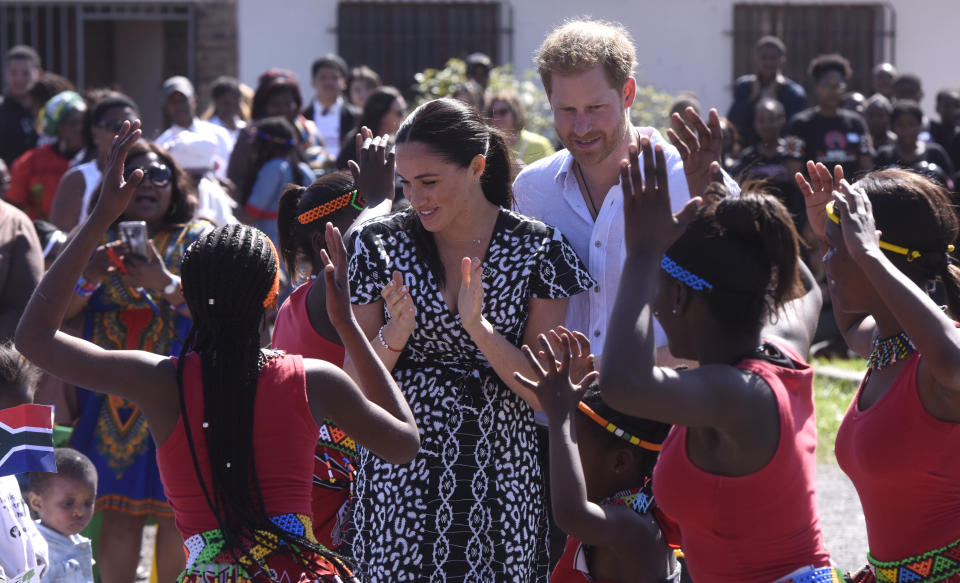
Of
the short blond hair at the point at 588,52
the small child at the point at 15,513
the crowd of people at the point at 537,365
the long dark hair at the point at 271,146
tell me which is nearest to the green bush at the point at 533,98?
the long dark hair at the point at 271,146

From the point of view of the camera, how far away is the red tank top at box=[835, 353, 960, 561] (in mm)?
2807

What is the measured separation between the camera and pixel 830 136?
10203 millimetres

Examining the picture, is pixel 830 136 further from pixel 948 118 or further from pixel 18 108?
pixel 18 108

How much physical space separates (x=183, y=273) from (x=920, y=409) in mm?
1744

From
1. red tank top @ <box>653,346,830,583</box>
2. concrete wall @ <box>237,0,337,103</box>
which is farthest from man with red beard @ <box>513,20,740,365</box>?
concrete wall @ <box>237,0,337,103</box>

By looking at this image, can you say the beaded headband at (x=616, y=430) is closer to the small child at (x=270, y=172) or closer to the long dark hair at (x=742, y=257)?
the long dark hair at (x=742, y=257)

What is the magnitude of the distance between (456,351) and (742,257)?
100cm

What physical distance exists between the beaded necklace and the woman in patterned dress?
795 millimetres

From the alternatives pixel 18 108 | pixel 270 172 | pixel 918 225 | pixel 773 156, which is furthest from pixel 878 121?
pixel 918 225

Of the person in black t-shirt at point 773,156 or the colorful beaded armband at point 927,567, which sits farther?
the person in black t-shirt at point 773,156

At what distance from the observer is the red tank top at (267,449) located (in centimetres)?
281

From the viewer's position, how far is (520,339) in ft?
11.3

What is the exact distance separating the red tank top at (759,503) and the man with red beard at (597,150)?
899mm

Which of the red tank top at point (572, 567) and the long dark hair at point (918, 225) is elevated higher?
the long dark hair at point (918, 225)
